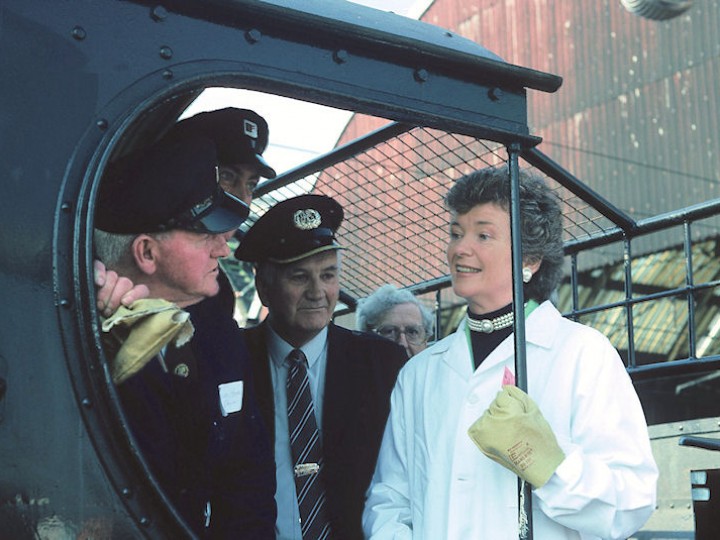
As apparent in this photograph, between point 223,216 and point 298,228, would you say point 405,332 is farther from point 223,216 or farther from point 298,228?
point 223,216

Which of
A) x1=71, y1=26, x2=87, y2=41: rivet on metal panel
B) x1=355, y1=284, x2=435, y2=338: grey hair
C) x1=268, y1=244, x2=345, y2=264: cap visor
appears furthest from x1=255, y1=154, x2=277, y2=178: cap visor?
x1=355, y1=284, x2=435, y2=338: grey hair

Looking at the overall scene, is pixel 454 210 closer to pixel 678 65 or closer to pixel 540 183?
pixel 540 183

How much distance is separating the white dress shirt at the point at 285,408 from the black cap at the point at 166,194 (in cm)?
110

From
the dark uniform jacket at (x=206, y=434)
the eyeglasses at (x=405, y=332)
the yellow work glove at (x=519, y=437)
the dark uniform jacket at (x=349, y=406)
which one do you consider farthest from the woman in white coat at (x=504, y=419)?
the eyeglasses at (x=405, y=332)

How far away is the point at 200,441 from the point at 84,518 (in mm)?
718

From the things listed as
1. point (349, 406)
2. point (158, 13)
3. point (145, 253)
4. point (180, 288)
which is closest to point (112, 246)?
point (145, 253)

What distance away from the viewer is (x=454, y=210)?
2.92m

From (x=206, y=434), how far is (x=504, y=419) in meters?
0.69

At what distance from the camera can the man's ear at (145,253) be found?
2170mm

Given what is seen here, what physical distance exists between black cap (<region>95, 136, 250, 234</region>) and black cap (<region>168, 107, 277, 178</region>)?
0.48 m

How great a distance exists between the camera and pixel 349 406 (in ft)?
10.5

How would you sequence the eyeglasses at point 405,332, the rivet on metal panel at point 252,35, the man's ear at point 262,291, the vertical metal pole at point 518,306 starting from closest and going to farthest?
the rivet on metal panel at point 252,35, the vertical metal pole at point 518,306, the man's ear at point 262,291, the eyeglasses at point 405,332

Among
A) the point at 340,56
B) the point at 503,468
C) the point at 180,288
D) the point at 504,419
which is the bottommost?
the point at 503,468

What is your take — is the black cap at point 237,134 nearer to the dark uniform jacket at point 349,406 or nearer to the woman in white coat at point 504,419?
the woman in white coat at point 504,419
